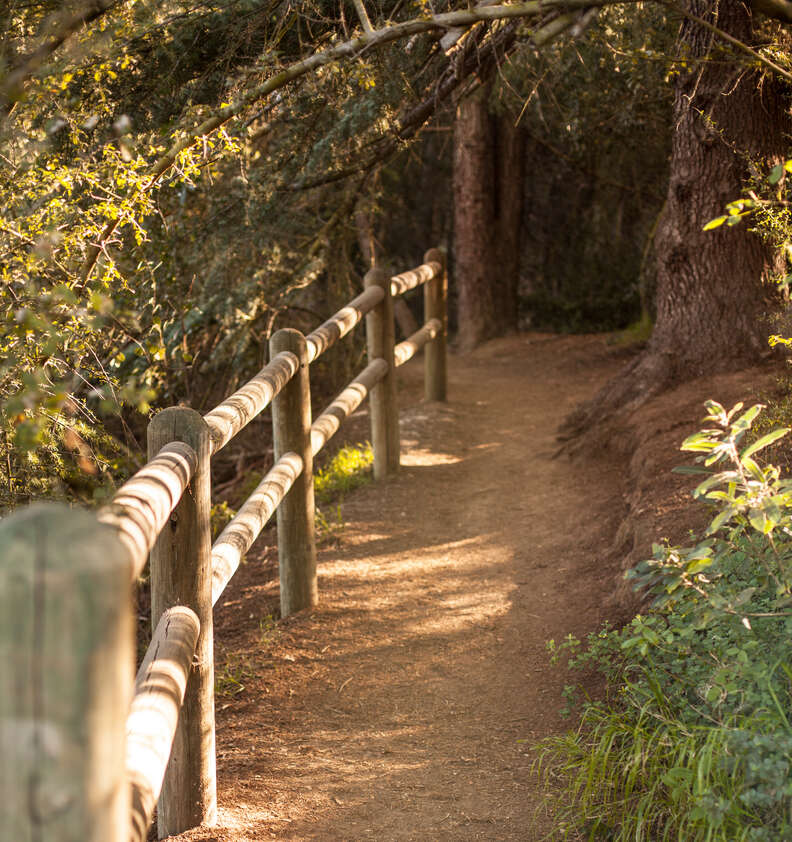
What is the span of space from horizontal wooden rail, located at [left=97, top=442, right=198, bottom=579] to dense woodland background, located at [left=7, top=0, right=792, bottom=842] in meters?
0.21

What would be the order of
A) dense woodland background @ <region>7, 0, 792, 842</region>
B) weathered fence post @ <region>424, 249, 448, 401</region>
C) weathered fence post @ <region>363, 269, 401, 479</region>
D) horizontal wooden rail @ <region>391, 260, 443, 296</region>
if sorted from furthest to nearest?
weathered fence post @ <region>424, 249, 448, 401</region>, horizontal wooden rail @ <region>391, 260, 443, 296</region>, weathered fence post @ <region>363, 269, 401, 479</region>, dense woodland background @ <region>7, 0, 792, 842</region>

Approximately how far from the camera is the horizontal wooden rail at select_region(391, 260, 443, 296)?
6629mm

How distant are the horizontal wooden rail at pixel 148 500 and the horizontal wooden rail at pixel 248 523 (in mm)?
631

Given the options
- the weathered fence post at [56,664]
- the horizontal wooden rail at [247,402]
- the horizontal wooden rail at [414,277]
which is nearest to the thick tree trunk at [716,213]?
the horizontal wooden rail at [414,277]

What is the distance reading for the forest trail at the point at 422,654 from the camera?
9.96ft

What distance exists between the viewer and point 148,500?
1.99 meters

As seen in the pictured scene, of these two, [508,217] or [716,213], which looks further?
[508,217]

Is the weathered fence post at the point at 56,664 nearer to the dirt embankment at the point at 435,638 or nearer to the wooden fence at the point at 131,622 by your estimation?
the wooden fence at the point at 131,622

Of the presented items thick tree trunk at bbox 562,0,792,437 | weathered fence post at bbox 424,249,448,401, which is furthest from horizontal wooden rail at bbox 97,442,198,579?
weathered fence post at bbox 424,249,448,401

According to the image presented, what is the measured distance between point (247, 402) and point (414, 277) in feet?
12.6

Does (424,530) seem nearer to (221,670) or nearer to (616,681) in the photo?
(221,670)

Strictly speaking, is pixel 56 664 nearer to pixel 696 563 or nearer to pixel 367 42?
pixel 696 563

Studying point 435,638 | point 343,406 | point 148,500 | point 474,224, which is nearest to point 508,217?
point 474,224

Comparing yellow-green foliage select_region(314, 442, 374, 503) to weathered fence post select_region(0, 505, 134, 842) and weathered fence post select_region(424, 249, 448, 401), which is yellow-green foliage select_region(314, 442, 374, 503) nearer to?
weathered fence post select_region(424, 249, 448, 401)
